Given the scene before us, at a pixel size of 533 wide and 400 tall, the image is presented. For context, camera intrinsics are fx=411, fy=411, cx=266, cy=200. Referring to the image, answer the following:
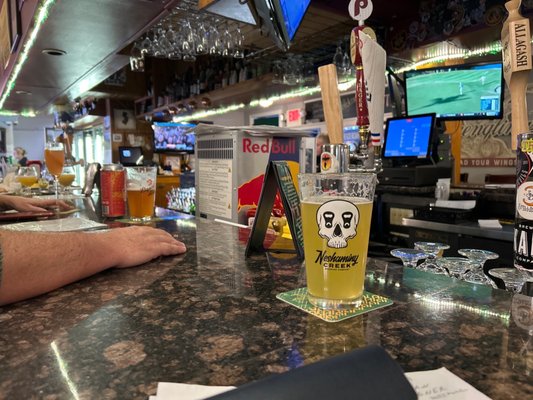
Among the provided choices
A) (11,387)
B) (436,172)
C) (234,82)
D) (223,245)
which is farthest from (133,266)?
(234,82)

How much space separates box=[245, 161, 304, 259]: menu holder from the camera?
0.82 m

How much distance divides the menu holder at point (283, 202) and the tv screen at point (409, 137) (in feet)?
6.94

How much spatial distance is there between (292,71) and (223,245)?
12.8 feet

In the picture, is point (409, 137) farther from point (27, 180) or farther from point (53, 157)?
point (27, 180)

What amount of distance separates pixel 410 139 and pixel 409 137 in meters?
0.02

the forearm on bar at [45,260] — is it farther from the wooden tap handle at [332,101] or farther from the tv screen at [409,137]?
the tv screen at [409,137]

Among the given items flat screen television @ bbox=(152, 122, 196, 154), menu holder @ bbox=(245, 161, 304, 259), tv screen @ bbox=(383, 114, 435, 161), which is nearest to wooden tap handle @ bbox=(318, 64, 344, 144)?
menu holder @ bbox=(245, 161, 304, 259)

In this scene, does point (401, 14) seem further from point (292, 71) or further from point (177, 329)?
point (177, 329)

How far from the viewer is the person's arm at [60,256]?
61cm

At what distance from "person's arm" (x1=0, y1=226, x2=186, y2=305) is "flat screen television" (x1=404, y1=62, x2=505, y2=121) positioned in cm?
256

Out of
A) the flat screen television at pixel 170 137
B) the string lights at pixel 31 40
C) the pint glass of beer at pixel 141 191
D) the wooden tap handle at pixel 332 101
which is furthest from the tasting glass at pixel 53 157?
the flat screen television at pixel 170 137

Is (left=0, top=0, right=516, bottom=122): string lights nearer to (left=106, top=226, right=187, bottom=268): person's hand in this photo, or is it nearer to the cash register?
the cash register

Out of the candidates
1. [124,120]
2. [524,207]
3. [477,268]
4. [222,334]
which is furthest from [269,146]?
[124,120]

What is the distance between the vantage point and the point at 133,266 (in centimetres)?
81
